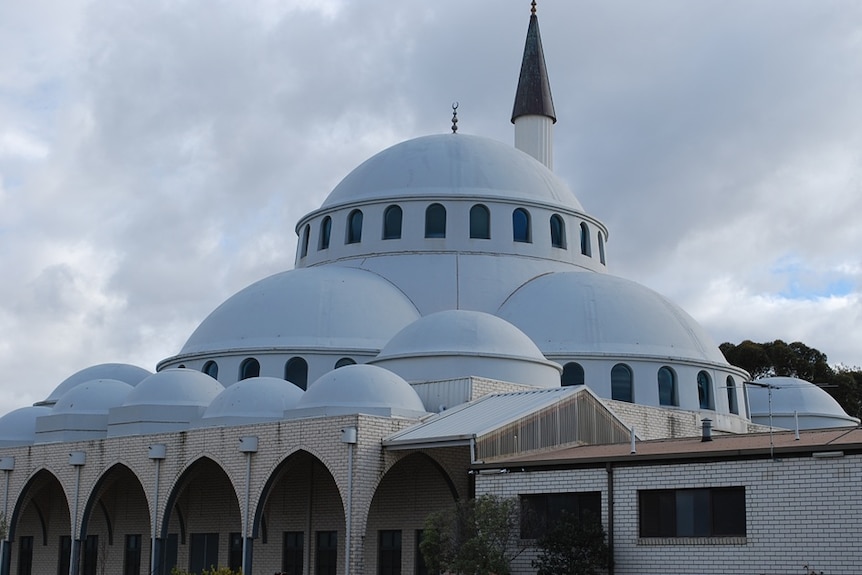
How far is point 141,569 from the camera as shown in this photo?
3806 cm

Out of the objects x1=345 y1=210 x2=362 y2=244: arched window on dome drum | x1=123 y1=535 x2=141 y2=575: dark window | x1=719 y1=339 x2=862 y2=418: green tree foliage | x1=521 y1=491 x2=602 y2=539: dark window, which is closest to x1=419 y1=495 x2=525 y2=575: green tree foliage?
x1=521 y1=491 x2=602 y2=539: dark window

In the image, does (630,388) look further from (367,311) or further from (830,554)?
(830,554)

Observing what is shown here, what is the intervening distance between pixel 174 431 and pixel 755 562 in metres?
18.1

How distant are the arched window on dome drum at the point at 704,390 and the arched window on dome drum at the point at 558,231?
23.2 ft

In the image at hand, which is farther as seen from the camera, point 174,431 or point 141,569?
point 141,569

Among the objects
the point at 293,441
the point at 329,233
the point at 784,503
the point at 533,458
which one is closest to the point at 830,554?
the point at 784,503

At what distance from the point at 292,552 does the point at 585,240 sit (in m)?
18.1

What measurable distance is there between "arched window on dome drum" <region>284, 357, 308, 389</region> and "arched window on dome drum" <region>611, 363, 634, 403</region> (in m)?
Result: 9.57

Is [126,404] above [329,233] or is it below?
below

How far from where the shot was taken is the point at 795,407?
160ft

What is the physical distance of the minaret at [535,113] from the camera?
5706cm

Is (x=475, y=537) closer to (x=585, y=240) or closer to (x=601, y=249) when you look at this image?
(x=585, y=240)

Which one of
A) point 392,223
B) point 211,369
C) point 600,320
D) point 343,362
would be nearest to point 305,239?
point 392,223

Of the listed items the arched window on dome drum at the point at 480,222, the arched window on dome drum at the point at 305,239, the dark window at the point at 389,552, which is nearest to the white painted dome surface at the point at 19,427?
the arched window on dome drum at the point at 305,239
